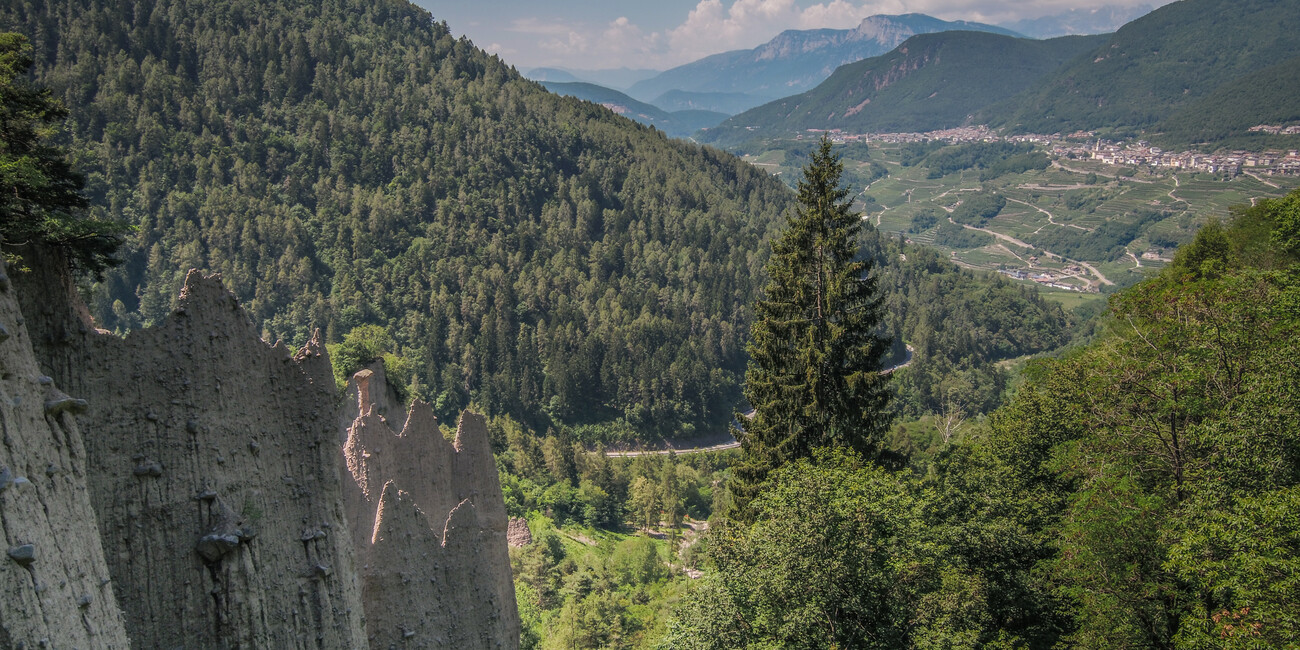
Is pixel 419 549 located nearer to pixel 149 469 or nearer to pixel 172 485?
pixel 172 485

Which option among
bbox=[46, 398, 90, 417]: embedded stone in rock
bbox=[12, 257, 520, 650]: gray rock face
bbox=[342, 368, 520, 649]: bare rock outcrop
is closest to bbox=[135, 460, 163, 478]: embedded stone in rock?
bbox=[12, 257, 520, 650]: gray rock face

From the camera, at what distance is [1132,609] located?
14.9 m

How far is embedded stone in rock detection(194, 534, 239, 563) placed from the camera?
27.9 feet

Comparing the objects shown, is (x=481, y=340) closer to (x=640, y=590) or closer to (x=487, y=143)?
(x=487, y=143)

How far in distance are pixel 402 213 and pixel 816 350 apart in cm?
12513

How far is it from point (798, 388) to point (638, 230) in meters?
129

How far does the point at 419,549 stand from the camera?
521 inches

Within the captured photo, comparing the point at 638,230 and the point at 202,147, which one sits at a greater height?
the point at 202,147

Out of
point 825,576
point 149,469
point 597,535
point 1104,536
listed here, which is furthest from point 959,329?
point 149,469

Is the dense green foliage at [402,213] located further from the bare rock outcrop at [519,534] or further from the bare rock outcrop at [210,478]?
the bare rock outcrop at [210,478]

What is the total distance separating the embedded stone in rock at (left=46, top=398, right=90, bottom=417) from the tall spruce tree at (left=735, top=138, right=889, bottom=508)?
19.6 metres

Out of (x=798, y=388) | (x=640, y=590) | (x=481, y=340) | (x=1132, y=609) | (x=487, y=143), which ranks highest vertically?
(x=487, y=143)

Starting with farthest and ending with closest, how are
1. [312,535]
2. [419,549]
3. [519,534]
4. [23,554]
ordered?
[519,534] < [419,549] < [312,535] < [23,554]

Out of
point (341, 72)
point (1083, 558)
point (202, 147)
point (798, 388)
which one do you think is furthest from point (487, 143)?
point (1083, 558)
